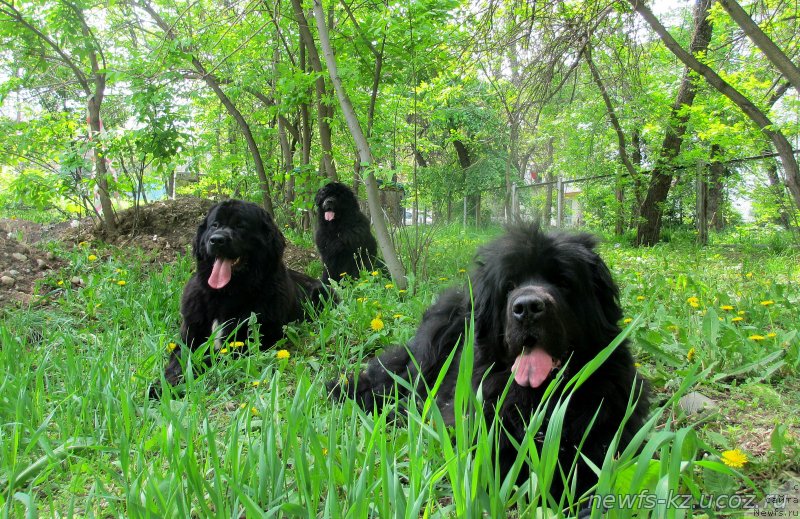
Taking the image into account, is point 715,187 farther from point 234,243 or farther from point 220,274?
point 220,274

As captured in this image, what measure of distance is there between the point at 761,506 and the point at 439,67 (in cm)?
576

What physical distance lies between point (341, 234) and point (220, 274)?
281 cm

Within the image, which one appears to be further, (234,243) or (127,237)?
(127,237)

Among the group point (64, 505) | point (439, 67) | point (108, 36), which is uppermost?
point (108, 36)

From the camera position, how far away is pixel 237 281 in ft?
13.7

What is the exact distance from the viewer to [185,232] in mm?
7984

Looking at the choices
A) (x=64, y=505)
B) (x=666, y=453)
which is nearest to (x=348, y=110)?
(x=64, y=505)

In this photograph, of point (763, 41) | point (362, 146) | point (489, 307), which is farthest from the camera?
point (362, 146)

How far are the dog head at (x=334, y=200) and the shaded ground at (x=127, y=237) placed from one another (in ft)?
3.79

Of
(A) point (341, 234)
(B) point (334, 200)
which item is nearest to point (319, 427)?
(A) point (341, 234)

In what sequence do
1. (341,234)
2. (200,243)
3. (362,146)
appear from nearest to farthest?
(200,243) → (362,146) → (341,234)

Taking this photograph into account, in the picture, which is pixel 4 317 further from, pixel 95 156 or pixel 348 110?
pixel 348 110

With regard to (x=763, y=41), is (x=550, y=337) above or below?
below

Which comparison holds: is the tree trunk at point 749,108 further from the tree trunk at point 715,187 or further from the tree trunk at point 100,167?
the tree trunk at point 100,167
